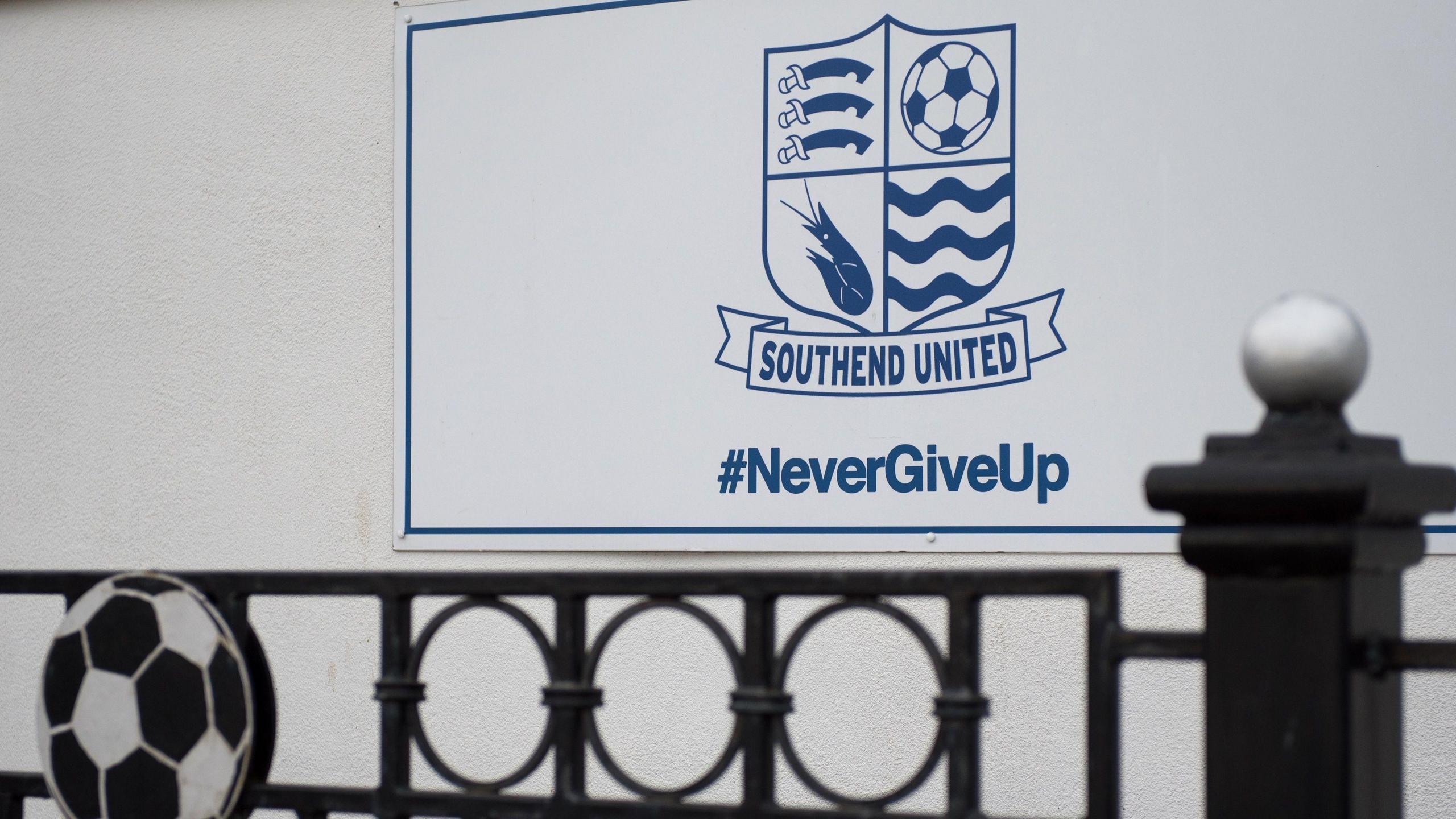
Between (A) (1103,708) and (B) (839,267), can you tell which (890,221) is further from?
(A) (1103,708)

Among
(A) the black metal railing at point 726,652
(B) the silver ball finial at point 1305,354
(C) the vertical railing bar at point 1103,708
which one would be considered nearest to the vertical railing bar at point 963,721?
(A) the black metal railing at point 726,652

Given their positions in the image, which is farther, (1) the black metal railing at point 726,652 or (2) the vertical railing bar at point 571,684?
(2) the vertical railing bar at point 571,684

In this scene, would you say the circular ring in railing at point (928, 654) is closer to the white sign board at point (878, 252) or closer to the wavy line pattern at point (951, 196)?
the white sign board at point (878, 252)

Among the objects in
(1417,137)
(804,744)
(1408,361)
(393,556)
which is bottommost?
(804,744)

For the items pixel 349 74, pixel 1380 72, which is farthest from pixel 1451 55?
pixel 349 74

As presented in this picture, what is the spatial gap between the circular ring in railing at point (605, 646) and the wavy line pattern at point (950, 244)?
6.10 feet

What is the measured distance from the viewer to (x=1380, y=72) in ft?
10.8

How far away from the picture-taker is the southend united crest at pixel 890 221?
356 centimetres

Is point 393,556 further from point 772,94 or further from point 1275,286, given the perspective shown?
point 1275,286

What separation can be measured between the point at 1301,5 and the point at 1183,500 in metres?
2.15

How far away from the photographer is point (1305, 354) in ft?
5.20

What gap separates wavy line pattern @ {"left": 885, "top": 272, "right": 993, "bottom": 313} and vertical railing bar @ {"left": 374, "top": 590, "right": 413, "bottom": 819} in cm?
186

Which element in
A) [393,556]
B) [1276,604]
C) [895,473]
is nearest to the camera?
[1276,604]

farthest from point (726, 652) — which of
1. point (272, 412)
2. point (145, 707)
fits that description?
point (272, 412)
